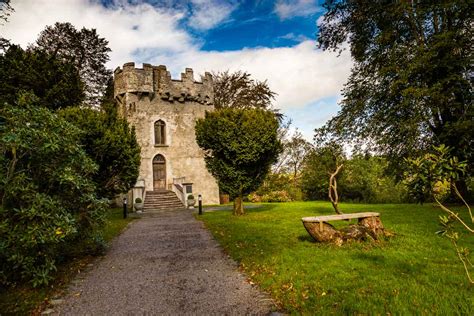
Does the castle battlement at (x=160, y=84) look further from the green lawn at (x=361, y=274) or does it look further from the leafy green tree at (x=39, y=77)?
the green lawn at (x=361, y=274)

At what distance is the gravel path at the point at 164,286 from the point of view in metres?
4.36

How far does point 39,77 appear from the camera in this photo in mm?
20000

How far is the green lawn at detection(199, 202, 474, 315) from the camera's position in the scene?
3951 millimetres

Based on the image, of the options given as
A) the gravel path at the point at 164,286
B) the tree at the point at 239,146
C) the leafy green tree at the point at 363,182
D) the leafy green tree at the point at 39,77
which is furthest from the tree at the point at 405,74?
the leafy green tree at the point at 39,77

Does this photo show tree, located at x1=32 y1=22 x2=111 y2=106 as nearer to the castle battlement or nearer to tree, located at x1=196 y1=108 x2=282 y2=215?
the castle battlement

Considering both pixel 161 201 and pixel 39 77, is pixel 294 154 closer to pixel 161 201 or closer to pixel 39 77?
pixel 161 201

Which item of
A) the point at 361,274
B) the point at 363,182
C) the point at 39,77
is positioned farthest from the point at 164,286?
the point at 363,182

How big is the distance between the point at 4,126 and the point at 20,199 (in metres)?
1.33

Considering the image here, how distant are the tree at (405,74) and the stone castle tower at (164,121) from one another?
13854 mm

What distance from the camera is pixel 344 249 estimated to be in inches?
280

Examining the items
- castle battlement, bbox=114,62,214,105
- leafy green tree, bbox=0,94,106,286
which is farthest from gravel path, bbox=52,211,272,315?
castle battlement, bbox=114,62,214,105

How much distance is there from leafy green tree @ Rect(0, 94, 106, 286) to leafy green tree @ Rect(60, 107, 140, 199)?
7300 millimetres

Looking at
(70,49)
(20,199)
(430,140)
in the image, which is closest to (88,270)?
(20,199)

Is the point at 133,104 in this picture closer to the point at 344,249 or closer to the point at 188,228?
the point at 188,228
